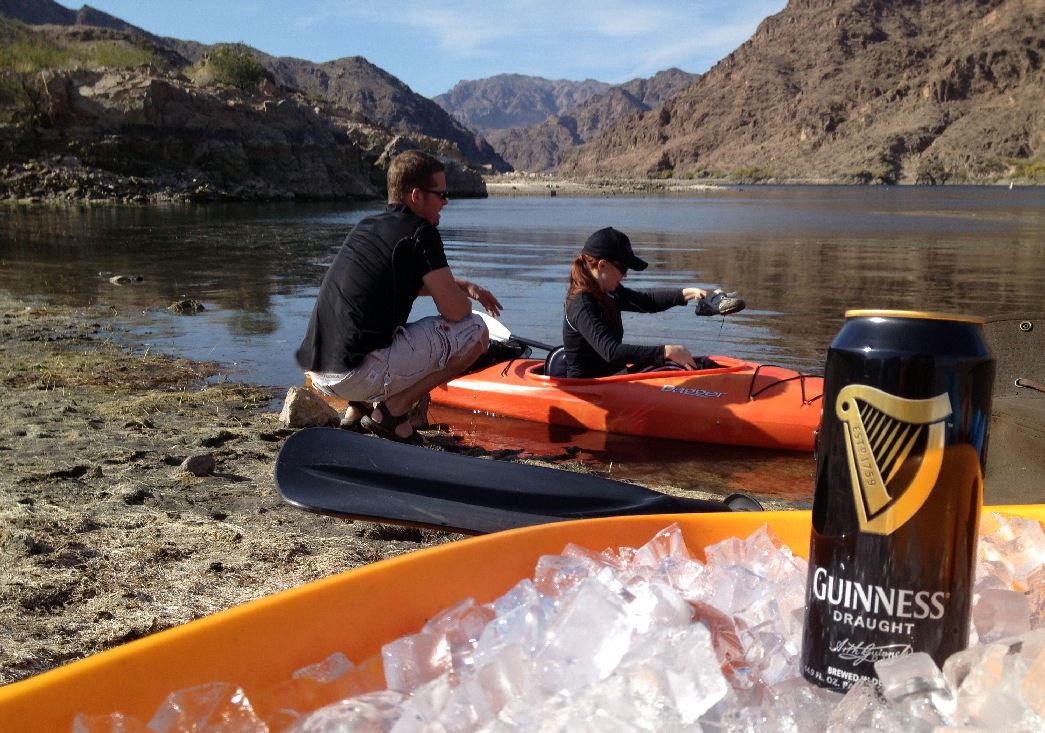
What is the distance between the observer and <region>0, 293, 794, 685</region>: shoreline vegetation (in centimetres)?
264

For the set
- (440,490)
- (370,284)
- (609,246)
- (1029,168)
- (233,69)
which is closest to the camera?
(440,490)

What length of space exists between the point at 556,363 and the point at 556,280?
8.80 m

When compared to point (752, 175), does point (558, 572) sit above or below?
below

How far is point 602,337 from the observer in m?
5.86

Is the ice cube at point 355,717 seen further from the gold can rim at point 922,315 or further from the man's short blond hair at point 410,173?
the man's short blond hair at point 410,173

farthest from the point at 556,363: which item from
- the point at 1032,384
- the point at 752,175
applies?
the point at 752,175

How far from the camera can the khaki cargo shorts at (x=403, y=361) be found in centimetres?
507

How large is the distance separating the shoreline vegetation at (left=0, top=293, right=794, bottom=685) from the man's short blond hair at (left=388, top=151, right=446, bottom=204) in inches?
64.6

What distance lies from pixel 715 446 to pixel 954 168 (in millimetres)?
135902

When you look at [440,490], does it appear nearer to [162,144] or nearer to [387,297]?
[387,297]

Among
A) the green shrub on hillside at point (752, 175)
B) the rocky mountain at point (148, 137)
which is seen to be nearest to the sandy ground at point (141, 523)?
the rocky mountain at point (148, 137)

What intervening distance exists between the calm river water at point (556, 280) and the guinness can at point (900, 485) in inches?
166

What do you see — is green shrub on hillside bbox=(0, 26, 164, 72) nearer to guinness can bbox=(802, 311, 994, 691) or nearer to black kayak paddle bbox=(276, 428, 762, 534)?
black kayak paddle bbox=(276, 428, 762, 534)

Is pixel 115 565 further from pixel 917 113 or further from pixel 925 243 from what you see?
pixel 917 113
